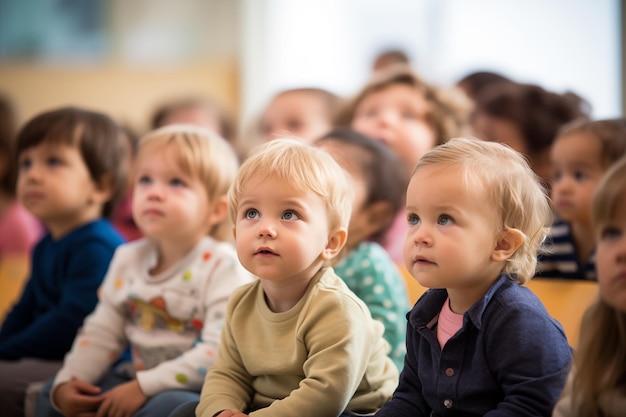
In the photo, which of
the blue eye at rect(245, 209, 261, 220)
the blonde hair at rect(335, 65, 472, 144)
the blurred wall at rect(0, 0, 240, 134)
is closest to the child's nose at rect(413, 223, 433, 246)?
the blue eye at rect(245, 209, 261, 220)

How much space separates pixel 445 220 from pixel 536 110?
1735 mm

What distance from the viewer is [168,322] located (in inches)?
80.6

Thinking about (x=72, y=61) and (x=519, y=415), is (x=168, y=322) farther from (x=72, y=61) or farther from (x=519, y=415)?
(x=72, y=61)

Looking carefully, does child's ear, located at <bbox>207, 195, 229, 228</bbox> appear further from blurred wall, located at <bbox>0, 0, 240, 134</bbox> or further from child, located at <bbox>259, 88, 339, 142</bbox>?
blurred wall, located at <bbox>0, 0, 240, 134</bbox>

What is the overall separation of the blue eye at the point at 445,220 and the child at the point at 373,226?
1.86ft

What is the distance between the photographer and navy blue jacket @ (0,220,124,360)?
7.61 feet

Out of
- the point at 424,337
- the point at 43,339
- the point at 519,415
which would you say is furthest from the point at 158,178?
the point at 519,415

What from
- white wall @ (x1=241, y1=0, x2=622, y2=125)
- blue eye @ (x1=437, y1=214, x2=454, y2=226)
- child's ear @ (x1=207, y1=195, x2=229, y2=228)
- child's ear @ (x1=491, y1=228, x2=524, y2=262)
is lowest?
child's ear @ (x1=207, y1=195, x2=229, y2=228)

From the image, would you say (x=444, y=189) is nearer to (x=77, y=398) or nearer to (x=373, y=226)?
(x=373, y=226)

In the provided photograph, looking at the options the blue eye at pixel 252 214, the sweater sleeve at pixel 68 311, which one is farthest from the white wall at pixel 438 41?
the blue eye at pixel 252 214

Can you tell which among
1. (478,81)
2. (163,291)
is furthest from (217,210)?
(478,81)

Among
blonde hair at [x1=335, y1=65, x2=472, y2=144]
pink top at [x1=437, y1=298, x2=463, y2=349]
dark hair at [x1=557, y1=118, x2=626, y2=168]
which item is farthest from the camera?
blonde hair at [x1=335, y1=65, x2=472, y2=144]

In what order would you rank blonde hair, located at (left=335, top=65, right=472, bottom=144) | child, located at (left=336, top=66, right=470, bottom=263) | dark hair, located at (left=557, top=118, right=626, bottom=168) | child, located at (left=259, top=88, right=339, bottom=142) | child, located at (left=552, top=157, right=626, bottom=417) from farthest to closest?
1. child, located at (left=259, top=88, right=339, bottom=142)
2. blonde hair, located at (left=335, top=65, right=472, bottom=144)
3. child, located at (left=336, top=66, right=470, bottom=263)
4. dark hair, located at (left=557, top=118, right=626, bottom=168)
5. child, located at (left=552, top=157, right=626, bottom=417)

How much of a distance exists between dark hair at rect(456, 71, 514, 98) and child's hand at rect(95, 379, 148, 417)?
2283mm
